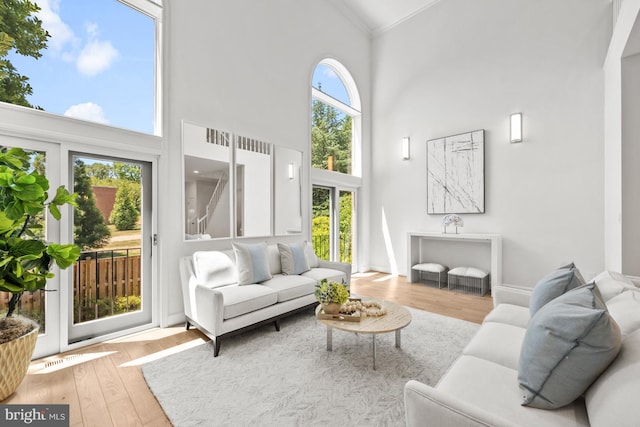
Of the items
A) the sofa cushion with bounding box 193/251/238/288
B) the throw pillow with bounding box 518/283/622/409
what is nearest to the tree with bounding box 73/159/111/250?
the sofa cushion with bounding box 193/251/238/288

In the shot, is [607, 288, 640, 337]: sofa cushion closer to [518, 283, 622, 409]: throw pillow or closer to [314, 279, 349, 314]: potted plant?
[518, 283, 622, 409]: throw pillow

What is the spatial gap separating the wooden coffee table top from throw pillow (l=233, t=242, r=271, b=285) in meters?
1.14

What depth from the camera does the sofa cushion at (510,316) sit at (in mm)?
2039

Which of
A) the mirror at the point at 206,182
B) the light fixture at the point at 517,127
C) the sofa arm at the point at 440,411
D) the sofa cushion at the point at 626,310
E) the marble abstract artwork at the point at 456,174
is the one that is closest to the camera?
the sofa arm at the point at 440,411

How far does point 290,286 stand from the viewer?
3.21 m

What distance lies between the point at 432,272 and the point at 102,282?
15.2 ft

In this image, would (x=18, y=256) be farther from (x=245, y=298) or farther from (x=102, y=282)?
(x=245, y=298)

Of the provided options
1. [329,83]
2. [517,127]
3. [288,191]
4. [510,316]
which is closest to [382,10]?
[329,83]

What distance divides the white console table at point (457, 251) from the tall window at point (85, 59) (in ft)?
14.3

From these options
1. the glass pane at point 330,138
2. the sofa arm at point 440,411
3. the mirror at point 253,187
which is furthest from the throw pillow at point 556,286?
the glass pane at point 330,138

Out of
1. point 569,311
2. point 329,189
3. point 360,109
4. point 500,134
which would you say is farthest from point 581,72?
point 569,311

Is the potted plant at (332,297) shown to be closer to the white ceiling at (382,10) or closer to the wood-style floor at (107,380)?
the wood-style floor at (107,380)

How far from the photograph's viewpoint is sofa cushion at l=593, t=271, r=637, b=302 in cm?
170

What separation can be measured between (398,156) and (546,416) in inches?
200
